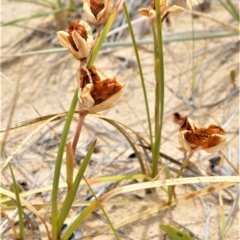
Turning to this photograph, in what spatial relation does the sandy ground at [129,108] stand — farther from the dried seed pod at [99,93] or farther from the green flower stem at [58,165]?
Result: the dried seed pod at [99,93]

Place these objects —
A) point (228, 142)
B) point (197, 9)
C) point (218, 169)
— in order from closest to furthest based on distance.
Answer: point (218, 169) → point (228, 142) → point (197, 9)

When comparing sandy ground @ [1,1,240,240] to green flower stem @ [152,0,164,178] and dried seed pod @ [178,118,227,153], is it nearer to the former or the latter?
green flower stem @ [152,0,164,178]

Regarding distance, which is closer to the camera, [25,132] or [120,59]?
[25,132]

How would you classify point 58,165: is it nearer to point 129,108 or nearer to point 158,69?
point 158,69

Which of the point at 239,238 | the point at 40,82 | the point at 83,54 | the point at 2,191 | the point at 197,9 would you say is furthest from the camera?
the point at 197,9

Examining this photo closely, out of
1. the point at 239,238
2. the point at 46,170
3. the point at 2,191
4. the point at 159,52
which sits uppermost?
the point at 159,52

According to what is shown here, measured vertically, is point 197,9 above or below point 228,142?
above

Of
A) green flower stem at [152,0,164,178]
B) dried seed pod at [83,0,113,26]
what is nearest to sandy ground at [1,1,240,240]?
green flower stem at [152,0,164,178]

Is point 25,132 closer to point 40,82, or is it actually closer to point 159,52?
point 40,82

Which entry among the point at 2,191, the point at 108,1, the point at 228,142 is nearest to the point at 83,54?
the point at 108,1
